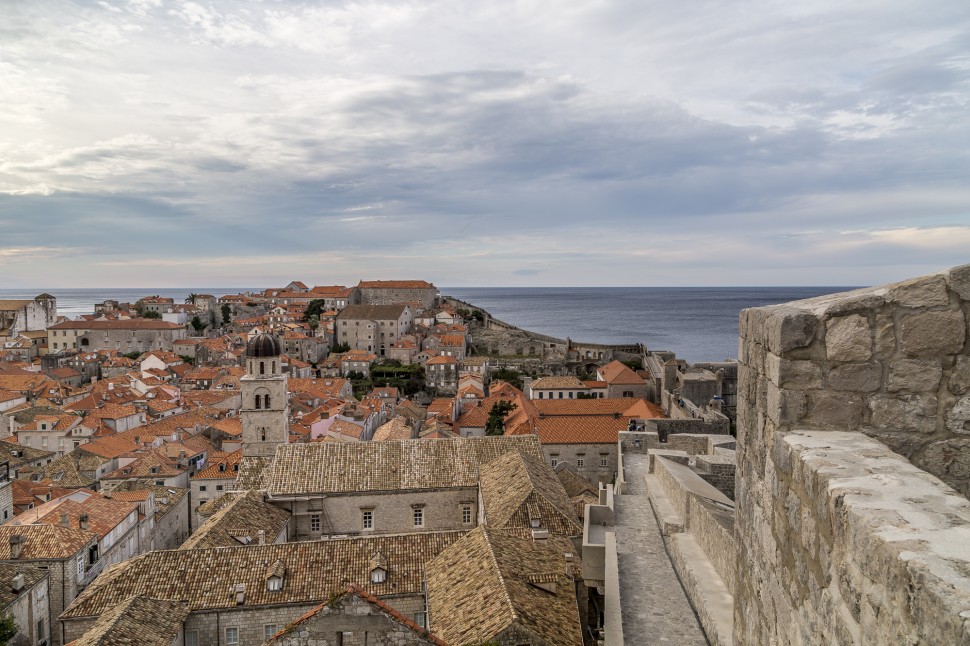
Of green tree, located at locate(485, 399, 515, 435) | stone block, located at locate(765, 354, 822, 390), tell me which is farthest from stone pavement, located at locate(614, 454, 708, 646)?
green tree, located at locate(485, 399, 515, 435)

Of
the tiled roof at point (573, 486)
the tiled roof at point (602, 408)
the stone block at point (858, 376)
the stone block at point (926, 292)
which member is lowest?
the tiled roof at point (573, 486)

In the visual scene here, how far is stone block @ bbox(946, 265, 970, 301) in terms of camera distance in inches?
105

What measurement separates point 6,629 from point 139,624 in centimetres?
550

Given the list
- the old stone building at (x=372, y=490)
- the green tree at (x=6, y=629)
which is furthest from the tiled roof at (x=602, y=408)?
the green tree at (x=6, y=629)

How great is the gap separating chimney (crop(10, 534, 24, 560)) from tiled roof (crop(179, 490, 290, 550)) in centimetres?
574

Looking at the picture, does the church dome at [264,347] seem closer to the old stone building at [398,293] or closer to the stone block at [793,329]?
the stone block at [793,329]

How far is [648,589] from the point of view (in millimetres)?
8422

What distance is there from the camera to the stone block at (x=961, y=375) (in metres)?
2.72

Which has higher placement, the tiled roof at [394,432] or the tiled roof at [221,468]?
the tiled roof at [394,432]

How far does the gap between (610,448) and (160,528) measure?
2134 cm

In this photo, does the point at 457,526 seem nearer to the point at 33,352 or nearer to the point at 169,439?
the point at 169,439

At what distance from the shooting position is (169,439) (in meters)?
38.9

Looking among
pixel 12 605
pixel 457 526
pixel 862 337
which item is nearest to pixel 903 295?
pixel 862 337

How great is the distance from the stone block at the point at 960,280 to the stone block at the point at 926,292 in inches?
1.2
